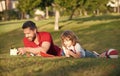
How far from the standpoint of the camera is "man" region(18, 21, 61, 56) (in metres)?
9.16

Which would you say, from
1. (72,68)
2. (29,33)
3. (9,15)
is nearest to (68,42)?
(29,33)

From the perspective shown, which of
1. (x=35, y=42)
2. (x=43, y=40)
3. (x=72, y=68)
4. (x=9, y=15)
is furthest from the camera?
(x=9, y=15)

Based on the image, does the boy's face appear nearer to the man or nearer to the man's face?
the man

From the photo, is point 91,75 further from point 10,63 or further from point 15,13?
point 15,13

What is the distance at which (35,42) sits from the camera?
9.57 meters

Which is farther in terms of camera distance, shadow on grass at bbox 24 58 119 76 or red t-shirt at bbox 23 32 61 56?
red t-shirt at bbox 23 32 61 56

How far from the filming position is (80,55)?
9.06m

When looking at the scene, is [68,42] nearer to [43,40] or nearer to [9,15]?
[43,40]

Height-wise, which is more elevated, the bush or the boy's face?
the boy's face

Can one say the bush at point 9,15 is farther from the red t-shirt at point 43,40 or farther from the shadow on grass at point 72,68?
the shadow on grass at point 72,68

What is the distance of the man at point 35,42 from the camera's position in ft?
30.1

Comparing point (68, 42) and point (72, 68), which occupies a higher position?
point (68, 42)

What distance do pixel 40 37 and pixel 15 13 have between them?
6142 cm

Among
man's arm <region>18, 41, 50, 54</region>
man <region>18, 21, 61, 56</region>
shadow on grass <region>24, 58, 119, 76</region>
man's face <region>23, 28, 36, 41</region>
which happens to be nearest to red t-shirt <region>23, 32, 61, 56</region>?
man <region>18, 21, 61, 56</region>
